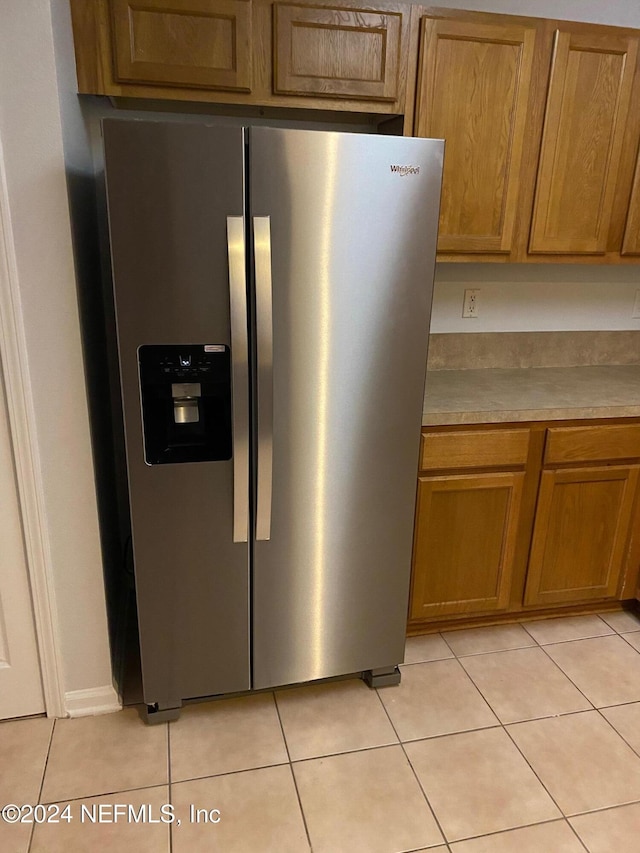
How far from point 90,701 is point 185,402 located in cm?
105

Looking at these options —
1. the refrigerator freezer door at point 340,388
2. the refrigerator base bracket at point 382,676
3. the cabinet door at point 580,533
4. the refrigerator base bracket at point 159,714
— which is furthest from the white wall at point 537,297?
the refrigerator base bracket at point 159,714

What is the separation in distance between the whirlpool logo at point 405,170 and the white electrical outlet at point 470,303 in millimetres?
987

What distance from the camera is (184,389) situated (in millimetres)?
1651

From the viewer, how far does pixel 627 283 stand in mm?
2695

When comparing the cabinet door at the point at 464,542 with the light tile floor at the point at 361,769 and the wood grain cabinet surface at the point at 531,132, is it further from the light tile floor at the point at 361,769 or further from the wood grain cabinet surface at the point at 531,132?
the wood grain cabinet surface at the point at 531,132

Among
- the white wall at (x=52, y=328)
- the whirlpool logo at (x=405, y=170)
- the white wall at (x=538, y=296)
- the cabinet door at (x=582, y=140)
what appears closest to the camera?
the white wall at (x=52, y=328)

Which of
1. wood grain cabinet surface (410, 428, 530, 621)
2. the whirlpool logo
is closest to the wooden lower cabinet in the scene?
wood grain cabinet surface (410, 428, 530, 621)

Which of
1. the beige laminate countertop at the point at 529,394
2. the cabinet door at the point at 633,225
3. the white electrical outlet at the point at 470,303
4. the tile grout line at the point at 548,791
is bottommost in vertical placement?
the tile grout line at the point at 548,791

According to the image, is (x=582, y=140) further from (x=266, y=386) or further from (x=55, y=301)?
(x=55, y=301)

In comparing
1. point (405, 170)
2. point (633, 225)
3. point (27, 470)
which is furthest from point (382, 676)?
point (633, 225)

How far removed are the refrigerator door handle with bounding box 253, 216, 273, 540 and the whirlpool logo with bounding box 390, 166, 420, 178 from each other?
0.36 meters

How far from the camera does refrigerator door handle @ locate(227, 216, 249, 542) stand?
1.54 metres

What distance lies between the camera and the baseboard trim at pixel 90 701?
1964 mm

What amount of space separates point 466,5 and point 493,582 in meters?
2.09
